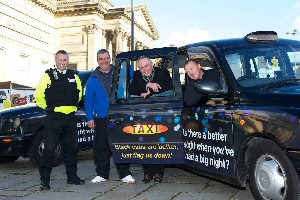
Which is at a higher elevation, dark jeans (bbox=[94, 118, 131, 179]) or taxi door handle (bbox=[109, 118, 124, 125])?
taxi door handle (bbox=[109, 118, 124, 125])

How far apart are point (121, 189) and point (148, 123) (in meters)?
0.98

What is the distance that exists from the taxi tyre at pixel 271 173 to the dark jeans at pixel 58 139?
270 cm

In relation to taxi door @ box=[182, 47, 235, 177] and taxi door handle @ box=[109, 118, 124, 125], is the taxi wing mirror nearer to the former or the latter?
taxi door @ box=[182, 47, 235, 177]

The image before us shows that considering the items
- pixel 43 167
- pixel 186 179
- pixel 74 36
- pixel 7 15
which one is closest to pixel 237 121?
pixel 186 179

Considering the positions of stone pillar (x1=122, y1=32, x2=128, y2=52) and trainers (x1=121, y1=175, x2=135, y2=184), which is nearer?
trainers (x1=121, y1=175, x2=135, y2=184)

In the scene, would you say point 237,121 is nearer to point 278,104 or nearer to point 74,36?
point 278,104

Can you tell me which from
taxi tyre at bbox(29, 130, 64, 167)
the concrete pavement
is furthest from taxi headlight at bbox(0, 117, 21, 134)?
the concrete pavement

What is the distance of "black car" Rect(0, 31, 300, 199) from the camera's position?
12.3 ft

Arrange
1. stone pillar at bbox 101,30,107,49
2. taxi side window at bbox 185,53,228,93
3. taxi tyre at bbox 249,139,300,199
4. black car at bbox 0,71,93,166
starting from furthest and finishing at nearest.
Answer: stone pillar at bbox 101,30,107,49
black car at bbox 0,71,93,166
taxi side window at bbox 185,53,228,93
taxi tyre at bbox 249,139,300,199

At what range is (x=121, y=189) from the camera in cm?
543

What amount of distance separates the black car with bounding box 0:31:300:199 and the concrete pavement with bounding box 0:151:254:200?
366 millimetres

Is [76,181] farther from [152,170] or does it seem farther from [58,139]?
[152,170]

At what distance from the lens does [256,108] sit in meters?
3.98

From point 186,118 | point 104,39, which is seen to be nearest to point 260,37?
point 186,118
